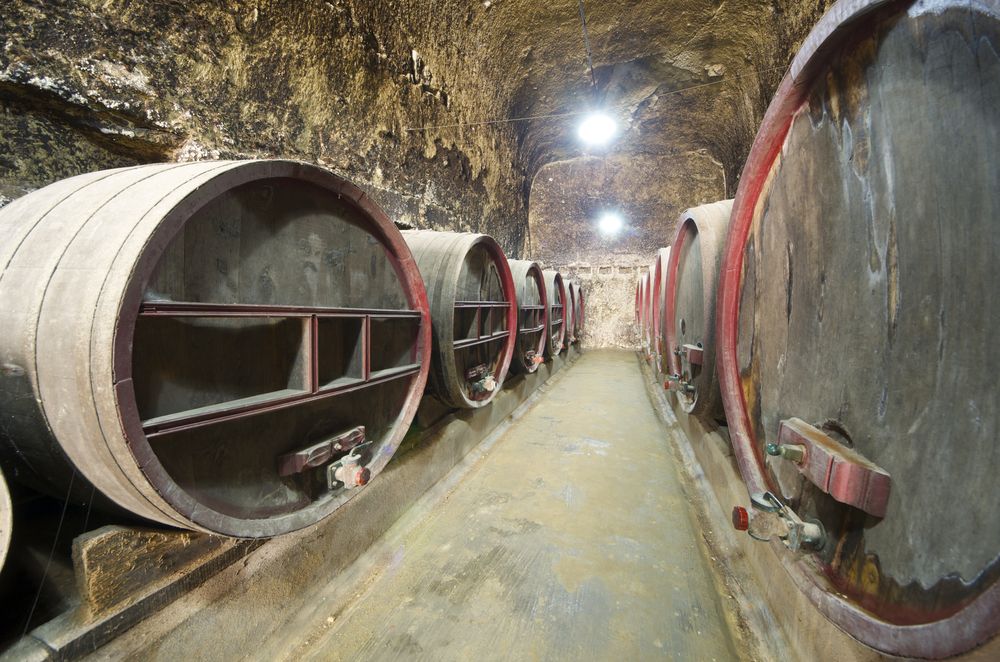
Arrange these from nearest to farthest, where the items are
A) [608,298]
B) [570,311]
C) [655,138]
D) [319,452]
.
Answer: [319,452] → [570,311] → [655,138] → [608,298]

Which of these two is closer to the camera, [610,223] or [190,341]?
[190,341]

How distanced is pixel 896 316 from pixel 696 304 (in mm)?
1567

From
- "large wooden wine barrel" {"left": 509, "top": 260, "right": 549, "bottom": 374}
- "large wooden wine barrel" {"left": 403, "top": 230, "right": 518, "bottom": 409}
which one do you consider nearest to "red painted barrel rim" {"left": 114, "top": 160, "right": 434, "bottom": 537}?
"large wooden wine barrel" {"left": 403, "top": 230, "right": 518, "bottom": 409}

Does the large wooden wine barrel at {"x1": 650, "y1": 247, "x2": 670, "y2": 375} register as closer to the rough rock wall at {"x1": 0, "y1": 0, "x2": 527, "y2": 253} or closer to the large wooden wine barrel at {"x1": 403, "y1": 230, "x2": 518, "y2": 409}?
the large wooden wine barrel at {"x1": 403, "y1": 230, "x2": 518, "y2": 409}

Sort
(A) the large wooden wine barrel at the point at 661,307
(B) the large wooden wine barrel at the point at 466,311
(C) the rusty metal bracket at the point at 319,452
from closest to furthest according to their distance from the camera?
(C) the rusty metal bracket at the point at 319,452 → (B) the large wooden wine barrel at the point at 466,311 → (A) the large wooden wine barrel at the point at 661,307

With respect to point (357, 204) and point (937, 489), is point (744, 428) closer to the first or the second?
point (937, 489)

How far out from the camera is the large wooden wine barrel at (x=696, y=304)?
75.2 inches

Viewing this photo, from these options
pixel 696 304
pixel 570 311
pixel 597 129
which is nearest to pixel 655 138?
pixel 597 129

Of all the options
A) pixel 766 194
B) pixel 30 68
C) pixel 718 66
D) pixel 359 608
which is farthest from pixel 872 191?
pixel 718 66

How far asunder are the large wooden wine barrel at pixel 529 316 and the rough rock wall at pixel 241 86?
3.37 ft

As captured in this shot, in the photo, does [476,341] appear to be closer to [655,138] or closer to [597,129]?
[597,129]

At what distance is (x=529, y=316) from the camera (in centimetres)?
419

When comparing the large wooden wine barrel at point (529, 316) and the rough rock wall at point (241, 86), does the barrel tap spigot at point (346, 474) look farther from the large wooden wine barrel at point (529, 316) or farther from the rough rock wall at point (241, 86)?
the large wooden wine barrel at point (529, 316)

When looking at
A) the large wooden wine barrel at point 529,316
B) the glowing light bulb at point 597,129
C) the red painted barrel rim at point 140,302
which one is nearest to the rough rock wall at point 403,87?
the glowing light bulb at point 597,129
